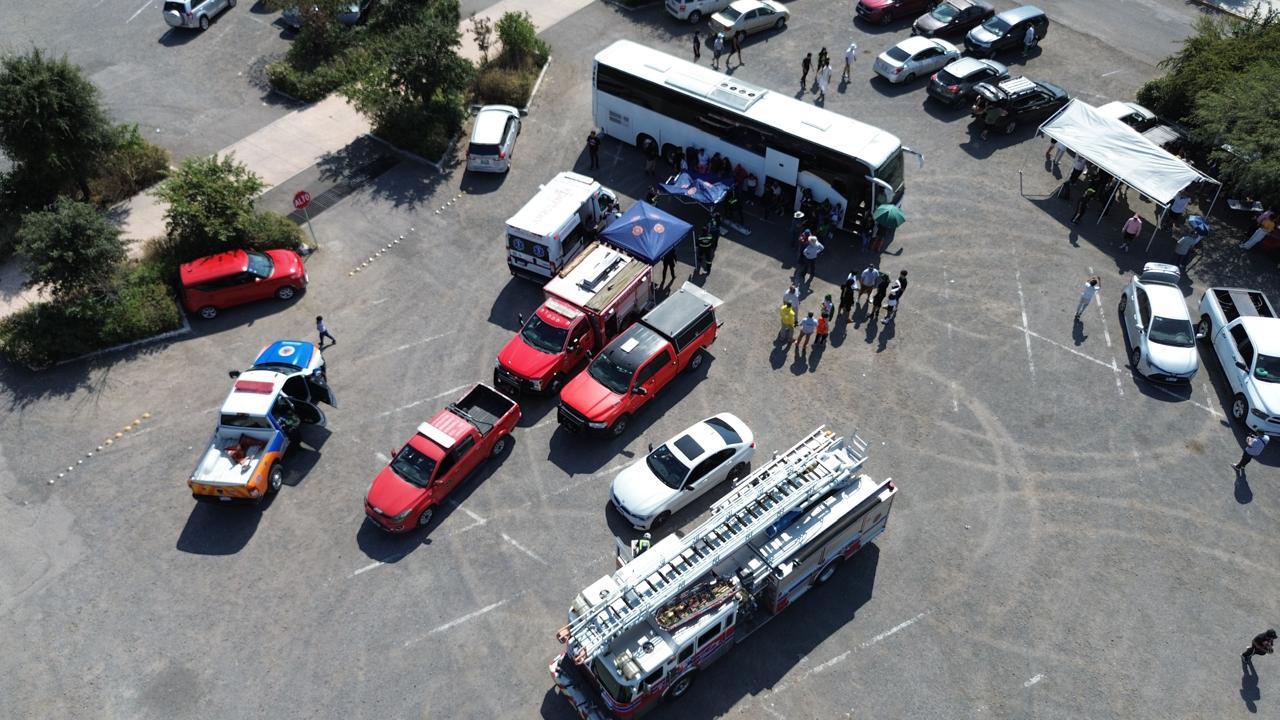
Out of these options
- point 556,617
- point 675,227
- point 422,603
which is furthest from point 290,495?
point 675,227

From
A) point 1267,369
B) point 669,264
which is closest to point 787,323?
point 669,264

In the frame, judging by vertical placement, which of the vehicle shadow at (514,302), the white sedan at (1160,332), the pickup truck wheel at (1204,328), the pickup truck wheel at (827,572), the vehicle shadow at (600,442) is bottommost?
the vehicle shadow at (600,442)

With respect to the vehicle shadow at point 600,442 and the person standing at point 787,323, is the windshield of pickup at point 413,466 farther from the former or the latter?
the person standing at point 787,323

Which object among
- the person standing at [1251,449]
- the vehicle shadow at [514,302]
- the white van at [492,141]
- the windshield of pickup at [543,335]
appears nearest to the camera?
the person standing at [1251,449]

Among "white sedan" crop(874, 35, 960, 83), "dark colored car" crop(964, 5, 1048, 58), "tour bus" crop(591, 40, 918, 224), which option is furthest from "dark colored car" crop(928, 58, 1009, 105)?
"tour bus" crop(591, 40, 918, 224)

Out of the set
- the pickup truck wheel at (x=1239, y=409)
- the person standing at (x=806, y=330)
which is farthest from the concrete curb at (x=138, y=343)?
the pickup truck wheel at (x=1239, y=409)

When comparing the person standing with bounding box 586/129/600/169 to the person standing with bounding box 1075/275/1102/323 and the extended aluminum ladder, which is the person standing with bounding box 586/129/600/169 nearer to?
the extended aluminum ladder
